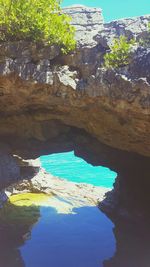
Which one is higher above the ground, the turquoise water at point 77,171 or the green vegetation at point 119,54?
the green vegetation at point 119,54

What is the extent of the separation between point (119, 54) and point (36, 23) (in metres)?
1.62

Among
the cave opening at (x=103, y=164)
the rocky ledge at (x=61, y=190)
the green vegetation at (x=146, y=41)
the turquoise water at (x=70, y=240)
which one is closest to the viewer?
the green vegetation at (x=146, y=41)

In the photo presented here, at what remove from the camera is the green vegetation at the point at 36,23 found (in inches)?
235

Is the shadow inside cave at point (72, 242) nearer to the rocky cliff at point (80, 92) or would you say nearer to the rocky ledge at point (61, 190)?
the rocky ledge at point (61, 190)

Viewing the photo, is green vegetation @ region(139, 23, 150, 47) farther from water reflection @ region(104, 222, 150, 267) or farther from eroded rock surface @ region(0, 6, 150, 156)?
water reflection @ region(104, 222, 150, 267)

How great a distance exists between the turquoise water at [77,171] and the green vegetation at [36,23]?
15264mm

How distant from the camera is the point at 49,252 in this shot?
27.2ft

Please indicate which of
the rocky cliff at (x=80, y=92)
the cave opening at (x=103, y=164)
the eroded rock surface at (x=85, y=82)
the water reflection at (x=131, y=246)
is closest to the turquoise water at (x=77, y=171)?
the cave opening at (x=103, y=164)

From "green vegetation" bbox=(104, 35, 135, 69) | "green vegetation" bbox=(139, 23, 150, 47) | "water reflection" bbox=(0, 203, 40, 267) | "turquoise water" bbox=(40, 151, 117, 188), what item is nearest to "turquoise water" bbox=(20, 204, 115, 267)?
"water reflection" bbox=(0, 203, 40, 267)

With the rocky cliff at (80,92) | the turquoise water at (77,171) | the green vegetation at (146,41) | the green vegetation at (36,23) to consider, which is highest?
the green vegetation at (36,23)

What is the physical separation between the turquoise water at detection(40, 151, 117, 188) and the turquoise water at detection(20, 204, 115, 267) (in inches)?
369

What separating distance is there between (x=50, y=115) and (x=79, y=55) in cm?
239

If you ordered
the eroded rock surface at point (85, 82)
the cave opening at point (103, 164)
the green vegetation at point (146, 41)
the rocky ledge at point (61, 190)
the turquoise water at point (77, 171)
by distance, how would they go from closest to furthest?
1. the eroded rock surface at point (85, 82)
2. the green vegetation at point (146, 41)
3. the cave opening at point (103, 164)
4. the rocky ledge at point (61, 190)
5. the turquoise water at point (77, 171)

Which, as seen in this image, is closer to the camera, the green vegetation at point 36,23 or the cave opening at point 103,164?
the green vegetation at point 36,23
